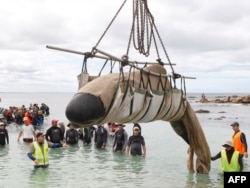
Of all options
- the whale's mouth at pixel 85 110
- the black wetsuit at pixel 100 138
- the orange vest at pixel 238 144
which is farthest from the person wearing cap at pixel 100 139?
the whale's mouth at pixel 85 110

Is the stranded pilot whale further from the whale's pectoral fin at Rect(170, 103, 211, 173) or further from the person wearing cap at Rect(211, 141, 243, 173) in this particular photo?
the person wearing cap at Rect(211, 141, 243, 173)

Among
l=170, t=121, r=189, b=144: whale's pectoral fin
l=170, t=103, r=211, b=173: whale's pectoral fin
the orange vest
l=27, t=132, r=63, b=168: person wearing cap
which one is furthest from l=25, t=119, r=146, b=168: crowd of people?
the orange vest

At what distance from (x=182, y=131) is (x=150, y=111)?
4332 mm

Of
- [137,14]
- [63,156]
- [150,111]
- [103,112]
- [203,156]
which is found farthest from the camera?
[63,156]

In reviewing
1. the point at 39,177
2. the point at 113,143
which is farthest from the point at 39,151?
the point at 113,143

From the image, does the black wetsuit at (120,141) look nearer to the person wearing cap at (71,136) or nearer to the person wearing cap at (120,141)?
the person wearing cap at (120,141)

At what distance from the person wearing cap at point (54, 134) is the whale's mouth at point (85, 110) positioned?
1199 centimetres

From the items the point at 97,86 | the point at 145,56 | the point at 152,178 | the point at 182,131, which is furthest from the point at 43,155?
the point at 97,86

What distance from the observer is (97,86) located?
305 inches

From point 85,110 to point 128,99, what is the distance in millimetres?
1075

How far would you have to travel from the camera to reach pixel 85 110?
7.22m

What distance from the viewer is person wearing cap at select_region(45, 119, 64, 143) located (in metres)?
19.2

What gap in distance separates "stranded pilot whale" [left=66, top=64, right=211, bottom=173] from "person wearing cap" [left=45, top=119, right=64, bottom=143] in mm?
8638

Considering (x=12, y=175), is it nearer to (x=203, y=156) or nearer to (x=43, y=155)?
(x=43, y=155)
